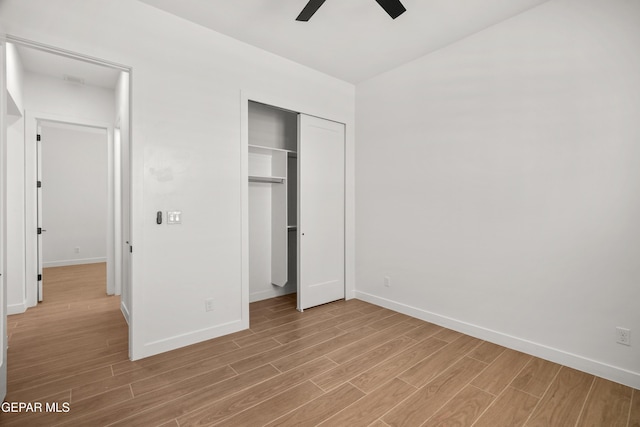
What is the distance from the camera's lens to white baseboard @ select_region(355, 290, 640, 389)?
2177mm

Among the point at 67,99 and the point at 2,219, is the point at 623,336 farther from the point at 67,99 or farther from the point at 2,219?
the point at 67,99

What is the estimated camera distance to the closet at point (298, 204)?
3682mm

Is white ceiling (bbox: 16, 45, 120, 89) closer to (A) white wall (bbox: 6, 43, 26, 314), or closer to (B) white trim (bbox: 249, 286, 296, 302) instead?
(A) white wall (bbox: 6, 43, 26, 314)

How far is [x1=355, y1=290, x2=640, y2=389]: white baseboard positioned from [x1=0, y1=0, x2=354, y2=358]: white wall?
192 cm

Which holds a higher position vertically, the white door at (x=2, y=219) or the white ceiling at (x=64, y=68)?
the white ceiling at (x=64, y=68)

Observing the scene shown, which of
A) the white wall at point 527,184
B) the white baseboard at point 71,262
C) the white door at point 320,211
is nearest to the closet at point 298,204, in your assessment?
the white door at point 320,211

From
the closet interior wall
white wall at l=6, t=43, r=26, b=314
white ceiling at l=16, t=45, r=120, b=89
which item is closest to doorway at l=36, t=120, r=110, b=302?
white ceiling at l=16, t=45, r=120, b=89

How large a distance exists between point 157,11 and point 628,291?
13.9ft

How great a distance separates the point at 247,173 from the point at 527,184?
2570mm

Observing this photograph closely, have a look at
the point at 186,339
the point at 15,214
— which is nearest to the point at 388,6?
the point at 186,339

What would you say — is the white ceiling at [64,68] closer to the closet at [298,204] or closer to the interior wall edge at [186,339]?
the closet at [298,204]

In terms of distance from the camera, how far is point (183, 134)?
2.74 meters

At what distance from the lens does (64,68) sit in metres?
3.77

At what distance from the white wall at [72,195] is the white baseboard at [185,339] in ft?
18.5
